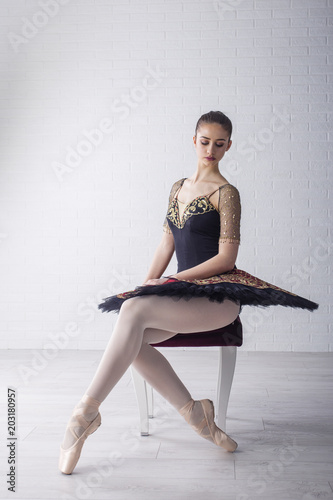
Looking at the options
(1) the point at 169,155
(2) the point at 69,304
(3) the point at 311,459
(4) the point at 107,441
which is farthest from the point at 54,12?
(3) the point at 311,459

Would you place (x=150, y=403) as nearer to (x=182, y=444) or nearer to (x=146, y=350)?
(x=182, y=444)

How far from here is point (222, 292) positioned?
185cm

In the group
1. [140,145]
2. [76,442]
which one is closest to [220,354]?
[76,442]

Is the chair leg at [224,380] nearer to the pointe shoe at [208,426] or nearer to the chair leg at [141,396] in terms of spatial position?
the pointe shoe at [208,426]

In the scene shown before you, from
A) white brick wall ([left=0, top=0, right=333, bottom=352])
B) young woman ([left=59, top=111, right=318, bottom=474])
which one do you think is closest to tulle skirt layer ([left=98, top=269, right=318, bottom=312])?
young woman ([left=59, top=111, right=318, bottom=474])

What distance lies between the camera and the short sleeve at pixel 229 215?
2.02 m

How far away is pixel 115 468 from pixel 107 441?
27 cm

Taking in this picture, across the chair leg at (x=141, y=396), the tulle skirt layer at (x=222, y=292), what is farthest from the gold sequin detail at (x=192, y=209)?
the chair leg at (x=141, y=396)

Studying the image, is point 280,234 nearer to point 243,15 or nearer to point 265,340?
point 265,340

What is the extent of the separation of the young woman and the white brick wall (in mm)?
1744

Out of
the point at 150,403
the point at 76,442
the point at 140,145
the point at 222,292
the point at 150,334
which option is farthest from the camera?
the point at 140,145

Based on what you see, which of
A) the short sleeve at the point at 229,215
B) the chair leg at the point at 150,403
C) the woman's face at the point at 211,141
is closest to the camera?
the short sleeve at the point at 229,215

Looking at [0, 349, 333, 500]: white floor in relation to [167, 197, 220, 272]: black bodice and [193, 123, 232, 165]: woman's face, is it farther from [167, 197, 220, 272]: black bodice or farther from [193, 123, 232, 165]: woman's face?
[193, 123, 232, 165]: woman's face

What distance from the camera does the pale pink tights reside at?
1.74 m
